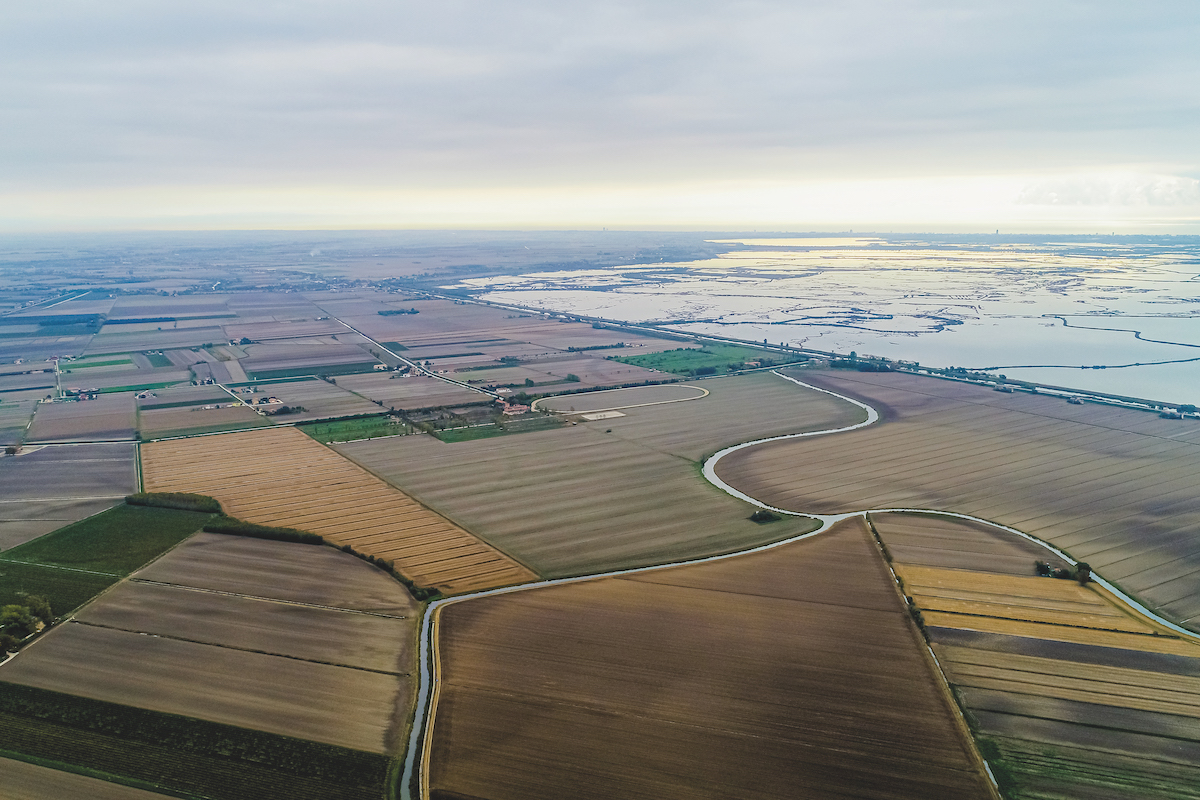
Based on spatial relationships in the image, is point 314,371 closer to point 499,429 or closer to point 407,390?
point 407,390

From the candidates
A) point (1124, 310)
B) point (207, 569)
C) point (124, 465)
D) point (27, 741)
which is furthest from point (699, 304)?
point (27, 741)

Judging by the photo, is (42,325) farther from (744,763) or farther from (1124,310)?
(1124,310)

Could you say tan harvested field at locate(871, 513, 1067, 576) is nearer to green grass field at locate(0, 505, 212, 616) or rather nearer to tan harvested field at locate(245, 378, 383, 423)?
green grass field at locate(0, 505, 212, 616)

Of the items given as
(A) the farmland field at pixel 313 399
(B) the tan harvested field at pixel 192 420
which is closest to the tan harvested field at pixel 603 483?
(A) the farmland field at pixel 313 399

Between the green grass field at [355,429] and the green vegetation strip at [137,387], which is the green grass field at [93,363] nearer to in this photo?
the green vegetation strip at [137,387]

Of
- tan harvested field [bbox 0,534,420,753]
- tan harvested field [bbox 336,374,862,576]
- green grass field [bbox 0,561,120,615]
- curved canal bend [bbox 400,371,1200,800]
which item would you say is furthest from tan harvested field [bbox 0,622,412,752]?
tan harvested field [bbox 336,374,862,576]

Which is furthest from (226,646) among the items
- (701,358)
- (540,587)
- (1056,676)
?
(701,358)
